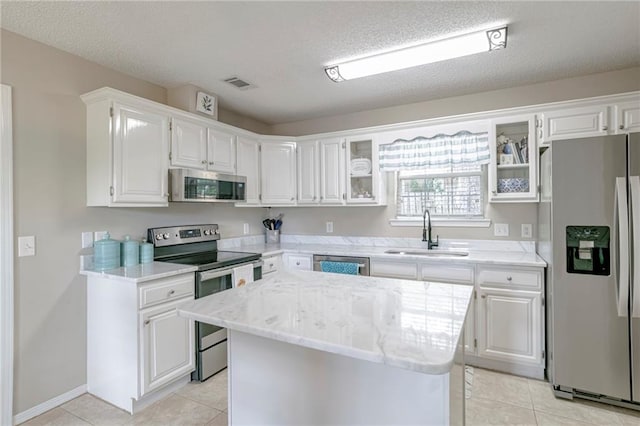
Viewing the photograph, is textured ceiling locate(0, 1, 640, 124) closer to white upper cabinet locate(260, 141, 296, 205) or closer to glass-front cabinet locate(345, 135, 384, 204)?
glass-front cabinet locate(345, 135, 384, 204)

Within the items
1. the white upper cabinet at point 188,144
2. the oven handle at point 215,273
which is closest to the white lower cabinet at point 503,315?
the oven handle at point 215,273

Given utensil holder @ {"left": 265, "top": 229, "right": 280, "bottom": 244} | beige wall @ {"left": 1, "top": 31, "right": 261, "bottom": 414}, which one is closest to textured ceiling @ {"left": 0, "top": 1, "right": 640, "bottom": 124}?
beige wall @ {"left": 1, "top": 31, "right": 261, "bottom": 414}

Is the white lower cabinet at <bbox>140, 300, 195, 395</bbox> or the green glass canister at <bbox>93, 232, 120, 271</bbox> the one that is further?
the green glass canister at <bbox>93, 232, 120, 271</bbox>

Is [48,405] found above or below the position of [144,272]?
below

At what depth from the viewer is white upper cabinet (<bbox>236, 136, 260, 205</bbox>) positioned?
3.56m

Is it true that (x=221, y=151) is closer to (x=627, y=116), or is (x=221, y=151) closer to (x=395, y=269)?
(x=395, y=269)

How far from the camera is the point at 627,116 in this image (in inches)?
102

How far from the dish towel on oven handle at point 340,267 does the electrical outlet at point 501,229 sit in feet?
4.59

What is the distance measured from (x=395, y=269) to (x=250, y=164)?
6.32 ft

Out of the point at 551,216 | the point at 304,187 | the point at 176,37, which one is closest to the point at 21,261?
the point at 176,37

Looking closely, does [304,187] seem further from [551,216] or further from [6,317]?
[6,317]

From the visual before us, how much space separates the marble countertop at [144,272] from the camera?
7.24 ft

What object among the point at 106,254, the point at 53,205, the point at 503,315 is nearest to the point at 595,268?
the point at 503,315

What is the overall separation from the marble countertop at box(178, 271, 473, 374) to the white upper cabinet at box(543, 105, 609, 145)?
6.44 ft
